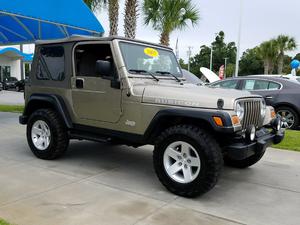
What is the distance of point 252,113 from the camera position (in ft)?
14.4

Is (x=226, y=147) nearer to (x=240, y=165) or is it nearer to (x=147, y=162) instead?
(x=240, y=165)

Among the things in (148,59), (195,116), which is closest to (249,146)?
(195,116)

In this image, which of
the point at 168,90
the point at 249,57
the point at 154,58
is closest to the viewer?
the point at 168,90

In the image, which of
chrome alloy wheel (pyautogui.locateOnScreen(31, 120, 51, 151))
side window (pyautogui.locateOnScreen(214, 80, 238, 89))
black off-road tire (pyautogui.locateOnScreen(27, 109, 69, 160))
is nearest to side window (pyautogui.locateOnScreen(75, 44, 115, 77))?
black off-road tire (pyautogui.locateOnScreen(27, 109, 69, 160))

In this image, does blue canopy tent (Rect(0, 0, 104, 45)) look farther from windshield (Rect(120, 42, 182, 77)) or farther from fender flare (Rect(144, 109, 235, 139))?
fender flare (Rect(144, 109, 235, 139))

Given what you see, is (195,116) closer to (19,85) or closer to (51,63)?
(51,63)

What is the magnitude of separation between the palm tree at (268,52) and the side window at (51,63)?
42599 mm

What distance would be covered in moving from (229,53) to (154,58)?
7619 centimetres

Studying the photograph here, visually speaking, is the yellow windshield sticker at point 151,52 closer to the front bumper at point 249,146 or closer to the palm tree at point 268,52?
the front bumper at point 249,146

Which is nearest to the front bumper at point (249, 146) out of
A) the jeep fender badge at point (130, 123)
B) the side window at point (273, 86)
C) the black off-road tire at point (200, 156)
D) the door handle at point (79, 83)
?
the black off-road tire at point (200, 156)

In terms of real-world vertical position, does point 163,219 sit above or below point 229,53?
below

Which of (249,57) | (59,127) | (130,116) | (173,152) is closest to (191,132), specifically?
(173,152)

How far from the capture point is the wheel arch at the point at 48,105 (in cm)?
537

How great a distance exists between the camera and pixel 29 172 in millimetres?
4941
